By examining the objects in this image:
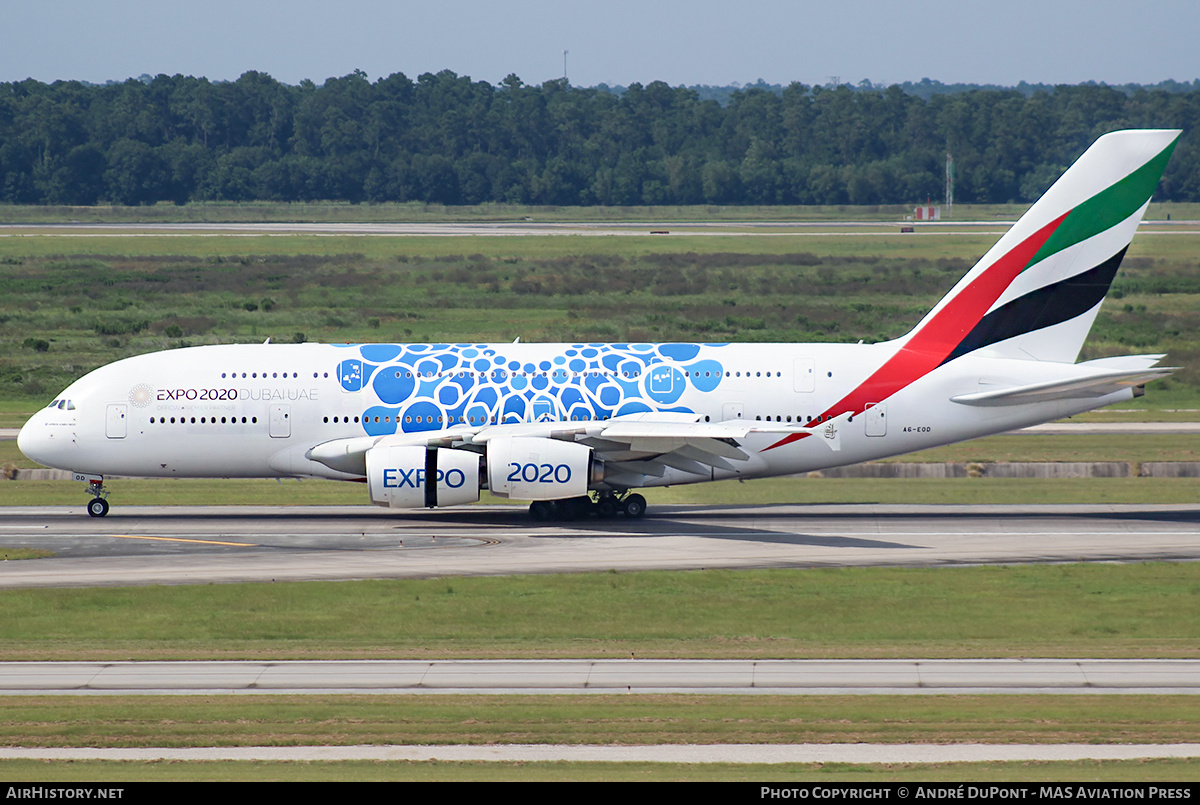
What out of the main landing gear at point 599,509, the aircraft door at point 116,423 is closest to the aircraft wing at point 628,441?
the main landing gear at point 599,509

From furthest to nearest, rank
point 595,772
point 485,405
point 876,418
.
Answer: point 876,418
point 485,405
point 595,772

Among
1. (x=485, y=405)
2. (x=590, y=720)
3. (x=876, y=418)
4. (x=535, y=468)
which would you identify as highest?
(x=485, y=405)

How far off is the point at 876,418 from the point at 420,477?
13.7 metres

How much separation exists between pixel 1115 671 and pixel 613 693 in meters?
8.51

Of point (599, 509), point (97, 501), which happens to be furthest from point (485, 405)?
point (97, 501)

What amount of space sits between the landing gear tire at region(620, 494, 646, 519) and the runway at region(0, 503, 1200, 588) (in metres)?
0.31

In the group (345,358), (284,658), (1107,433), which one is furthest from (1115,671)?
(1107,433)

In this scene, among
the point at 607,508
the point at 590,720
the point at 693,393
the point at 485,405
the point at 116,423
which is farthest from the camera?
the point at 607,508

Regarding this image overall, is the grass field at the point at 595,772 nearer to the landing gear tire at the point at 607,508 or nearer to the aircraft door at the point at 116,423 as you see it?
the landing gear tire at the point at 607,508

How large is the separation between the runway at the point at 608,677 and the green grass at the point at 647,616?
929 mm

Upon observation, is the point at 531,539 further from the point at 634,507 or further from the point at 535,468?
the point at 634,507

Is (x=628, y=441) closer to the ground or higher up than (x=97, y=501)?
higher up

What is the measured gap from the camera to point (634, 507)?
1730 inches

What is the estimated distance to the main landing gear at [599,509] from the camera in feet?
144
